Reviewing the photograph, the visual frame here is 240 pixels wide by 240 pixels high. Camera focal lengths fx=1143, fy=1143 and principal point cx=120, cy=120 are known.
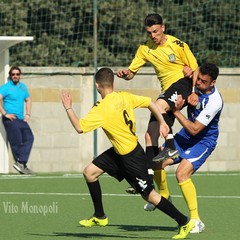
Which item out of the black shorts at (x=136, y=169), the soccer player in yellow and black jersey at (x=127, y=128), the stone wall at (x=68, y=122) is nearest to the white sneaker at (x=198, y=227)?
the soccer player in yellow and black jersey at (x=127, y=128)

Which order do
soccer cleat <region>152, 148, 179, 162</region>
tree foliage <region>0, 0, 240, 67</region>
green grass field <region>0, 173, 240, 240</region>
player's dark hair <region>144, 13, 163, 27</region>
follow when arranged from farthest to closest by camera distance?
tree foliage <region>0, 0, 240, 67</region>, player's dark hair <region>144, 13, 163, 27</region>, soccer cleat <region>152, 148, 179, 162</region>, green grass field <region>0, 173, 240, 240</region>

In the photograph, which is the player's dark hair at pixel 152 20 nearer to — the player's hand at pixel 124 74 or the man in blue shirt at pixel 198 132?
the player's hand at pixel 124 74

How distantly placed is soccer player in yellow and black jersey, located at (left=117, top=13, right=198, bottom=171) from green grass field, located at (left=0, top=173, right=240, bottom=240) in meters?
1.14

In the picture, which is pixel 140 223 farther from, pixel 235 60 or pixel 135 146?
pixel 235 60

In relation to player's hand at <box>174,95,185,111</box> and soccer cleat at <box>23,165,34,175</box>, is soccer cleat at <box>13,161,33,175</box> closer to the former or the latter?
soccer cleat at <box>23,165,34,175</box>

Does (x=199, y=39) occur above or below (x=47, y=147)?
above

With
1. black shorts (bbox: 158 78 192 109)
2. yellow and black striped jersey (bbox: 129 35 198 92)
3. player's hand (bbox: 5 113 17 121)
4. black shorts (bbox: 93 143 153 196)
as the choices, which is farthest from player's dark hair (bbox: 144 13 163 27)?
player's hand (bbox: 5 113 17 121)

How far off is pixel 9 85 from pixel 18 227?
8.61 metres

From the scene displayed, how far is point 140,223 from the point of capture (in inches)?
515

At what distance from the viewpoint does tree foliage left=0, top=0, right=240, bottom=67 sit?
25.0 metres

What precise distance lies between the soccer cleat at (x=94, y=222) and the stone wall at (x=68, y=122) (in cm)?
935

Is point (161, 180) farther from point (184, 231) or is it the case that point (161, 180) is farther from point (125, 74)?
point (184, 231)

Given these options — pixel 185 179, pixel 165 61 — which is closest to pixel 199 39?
pixel 165 61

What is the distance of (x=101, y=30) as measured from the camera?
25.7 meters
